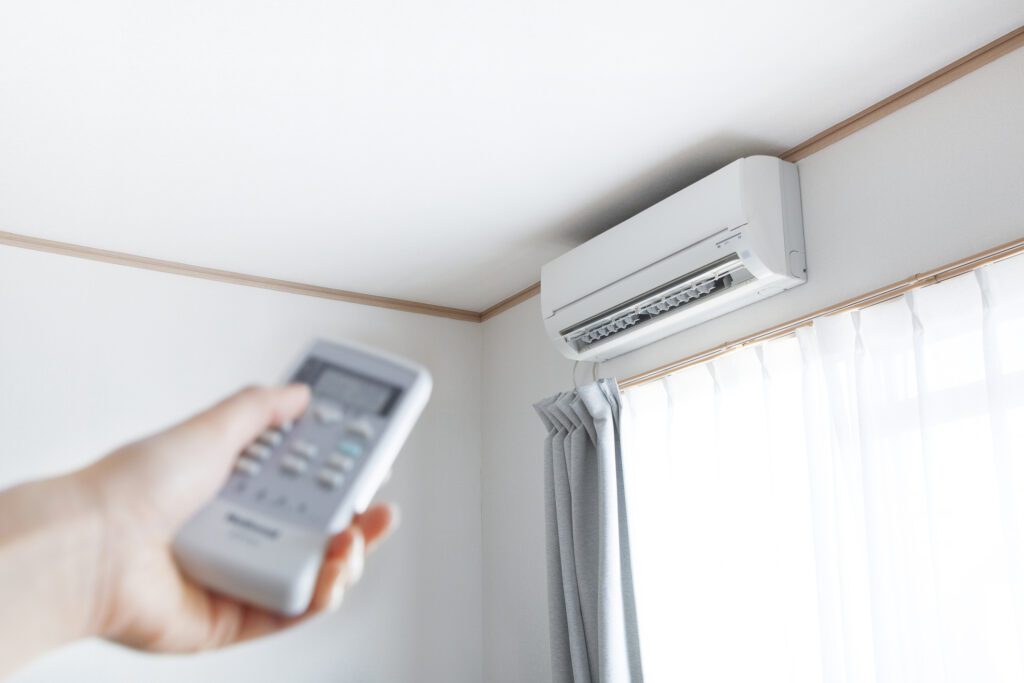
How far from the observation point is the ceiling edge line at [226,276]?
Answer: 276 cm

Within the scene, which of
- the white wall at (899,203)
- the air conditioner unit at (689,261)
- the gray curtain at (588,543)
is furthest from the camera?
the gray curtain at (588,543)

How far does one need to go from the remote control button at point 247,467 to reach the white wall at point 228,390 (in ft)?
5.70

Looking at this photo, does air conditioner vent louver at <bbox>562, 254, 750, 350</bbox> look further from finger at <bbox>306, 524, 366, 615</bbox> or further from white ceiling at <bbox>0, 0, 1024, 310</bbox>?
finger at <bbox>306, 524, 366, 615</bbox>

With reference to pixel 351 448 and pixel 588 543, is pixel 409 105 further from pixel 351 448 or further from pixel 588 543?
pixel 351 448

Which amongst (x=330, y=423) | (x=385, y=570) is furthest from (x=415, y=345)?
(x=330, y=423)

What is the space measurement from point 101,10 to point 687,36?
113 cm

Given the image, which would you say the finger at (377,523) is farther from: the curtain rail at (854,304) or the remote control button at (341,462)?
the curtain rail at (854,304)

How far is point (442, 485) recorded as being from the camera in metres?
3.34

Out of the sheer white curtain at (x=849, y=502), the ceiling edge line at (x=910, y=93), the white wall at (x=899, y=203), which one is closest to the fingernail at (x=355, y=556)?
the sheer white curtain at (x=849, y=502)

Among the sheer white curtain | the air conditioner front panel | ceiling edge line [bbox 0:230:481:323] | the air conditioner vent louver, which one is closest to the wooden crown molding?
ceiling edge line [bbox 0:230:481:323]

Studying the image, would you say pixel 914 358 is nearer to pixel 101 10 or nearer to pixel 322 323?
pixel 101 10

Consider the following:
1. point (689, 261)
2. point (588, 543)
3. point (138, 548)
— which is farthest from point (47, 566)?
point (588, 543)

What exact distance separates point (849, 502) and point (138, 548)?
1.65 meters

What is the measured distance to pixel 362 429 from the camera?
78 cm
